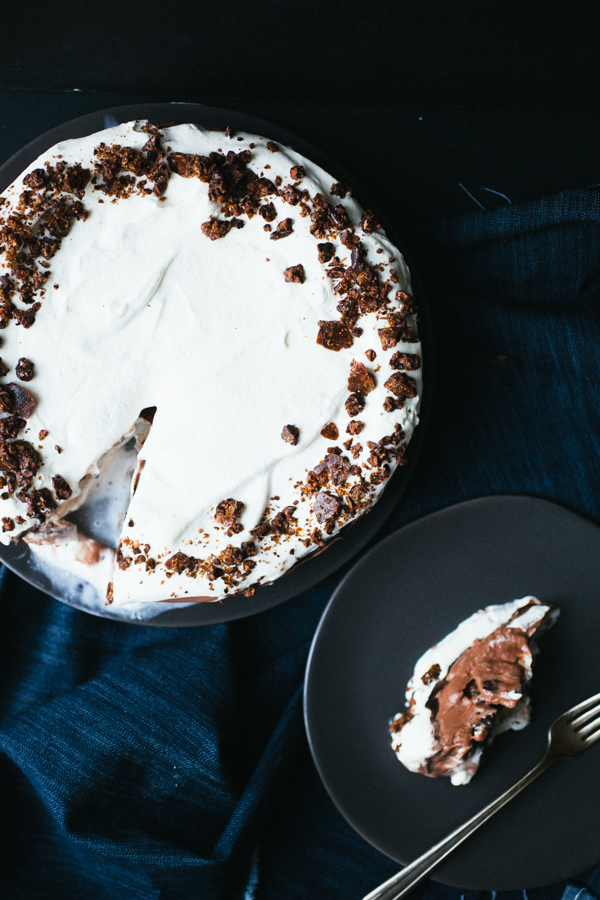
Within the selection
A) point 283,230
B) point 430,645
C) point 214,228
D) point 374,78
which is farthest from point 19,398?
point 374,78

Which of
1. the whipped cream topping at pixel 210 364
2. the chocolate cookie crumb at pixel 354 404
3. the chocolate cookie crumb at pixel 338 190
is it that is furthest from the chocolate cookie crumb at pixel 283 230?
the chocolate cookie crumb at pixel 354 404

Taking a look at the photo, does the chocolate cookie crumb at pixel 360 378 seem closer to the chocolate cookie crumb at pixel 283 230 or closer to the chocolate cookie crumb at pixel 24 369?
the chocolate cookie crumb at pixel 283 230

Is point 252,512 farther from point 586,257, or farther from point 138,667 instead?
point 586,257

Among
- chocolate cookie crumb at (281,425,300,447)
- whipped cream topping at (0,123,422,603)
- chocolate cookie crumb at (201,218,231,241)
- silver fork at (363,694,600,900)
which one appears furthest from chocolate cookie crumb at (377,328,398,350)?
silver fork at (363,694,600,900)

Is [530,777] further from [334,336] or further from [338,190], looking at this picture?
[338,190]

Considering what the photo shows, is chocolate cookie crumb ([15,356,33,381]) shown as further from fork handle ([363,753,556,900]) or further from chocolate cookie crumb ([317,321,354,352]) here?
fork handle ([363,753,556,900])
